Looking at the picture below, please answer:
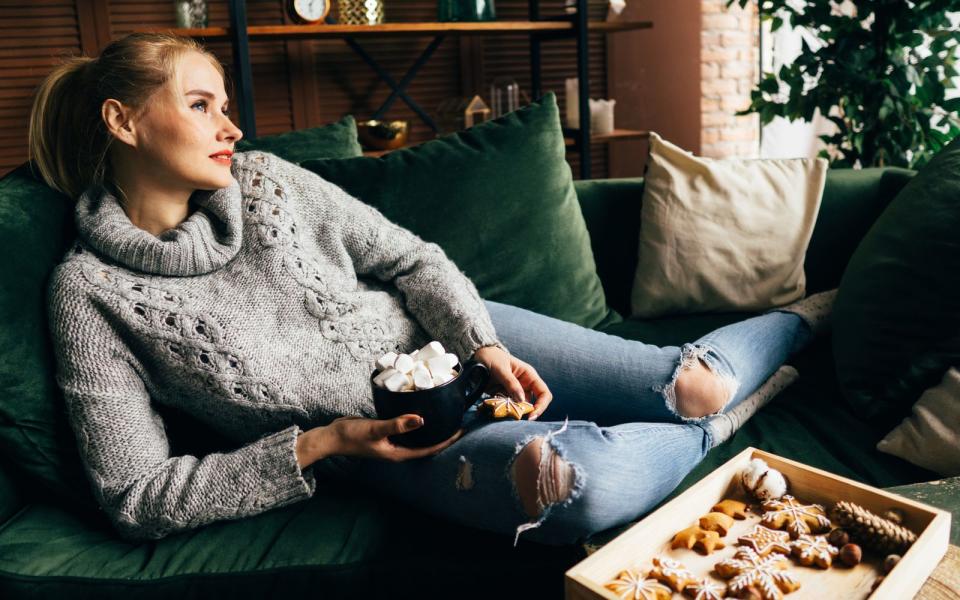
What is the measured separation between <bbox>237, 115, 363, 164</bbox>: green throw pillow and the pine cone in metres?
1.18

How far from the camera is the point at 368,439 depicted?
0.99 meters

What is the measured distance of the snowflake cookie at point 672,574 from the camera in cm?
76

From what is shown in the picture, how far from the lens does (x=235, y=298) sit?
117cm

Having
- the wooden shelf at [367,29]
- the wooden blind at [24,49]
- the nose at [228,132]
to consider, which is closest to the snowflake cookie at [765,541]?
the nose at [228,132]

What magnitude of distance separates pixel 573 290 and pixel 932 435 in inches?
28.9

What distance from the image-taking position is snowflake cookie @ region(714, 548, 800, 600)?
74cm

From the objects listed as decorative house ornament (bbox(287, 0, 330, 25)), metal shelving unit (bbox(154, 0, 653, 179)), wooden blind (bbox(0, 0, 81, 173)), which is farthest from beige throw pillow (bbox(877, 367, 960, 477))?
wooden blind (bbox(0, 0, 81, 173))

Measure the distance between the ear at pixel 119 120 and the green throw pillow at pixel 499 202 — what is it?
413 mm

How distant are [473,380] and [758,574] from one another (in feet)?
1.36

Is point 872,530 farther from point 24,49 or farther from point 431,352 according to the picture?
point 24,49

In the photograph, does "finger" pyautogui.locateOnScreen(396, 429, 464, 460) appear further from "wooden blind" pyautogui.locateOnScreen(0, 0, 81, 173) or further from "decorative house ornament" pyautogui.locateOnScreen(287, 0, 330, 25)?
"wooden blind" pyautogui.locateOnScreen(0, 0, 81, 173)

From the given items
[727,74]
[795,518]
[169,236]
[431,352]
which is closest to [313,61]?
[727,74]

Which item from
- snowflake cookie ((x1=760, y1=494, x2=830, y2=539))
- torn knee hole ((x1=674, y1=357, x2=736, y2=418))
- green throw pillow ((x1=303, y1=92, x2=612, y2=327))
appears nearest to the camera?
snowflake cookie ((x1=760, y1=494, x2=830, y2=539))

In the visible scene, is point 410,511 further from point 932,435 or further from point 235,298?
point 932,435
